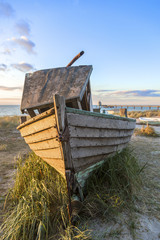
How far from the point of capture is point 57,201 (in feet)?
9.26

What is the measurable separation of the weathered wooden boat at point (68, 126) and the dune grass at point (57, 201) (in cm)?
41

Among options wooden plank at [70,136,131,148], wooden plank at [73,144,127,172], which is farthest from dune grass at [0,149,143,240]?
wooden plank at [70,136,131,148]

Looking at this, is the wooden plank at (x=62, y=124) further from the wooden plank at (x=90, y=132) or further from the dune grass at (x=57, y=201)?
the dune grass at (x=57, y=201)

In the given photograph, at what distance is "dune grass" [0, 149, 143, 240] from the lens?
7.14ft

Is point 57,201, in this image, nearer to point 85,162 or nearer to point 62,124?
point 85,162

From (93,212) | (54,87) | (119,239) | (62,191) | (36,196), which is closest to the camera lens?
(119,239)

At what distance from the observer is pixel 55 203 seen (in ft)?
9.17

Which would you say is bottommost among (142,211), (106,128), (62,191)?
(142,211)

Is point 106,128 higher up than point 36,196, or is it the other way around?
point 106,128

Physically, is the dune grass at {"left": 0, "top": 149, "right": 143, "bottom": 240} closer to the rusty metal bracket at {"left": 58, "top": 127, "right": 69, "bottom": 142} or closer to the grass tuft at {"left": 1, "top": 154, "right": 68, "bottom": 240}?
the grass tuft at {"left": 1, "top": 154, "right": 68, "bottom": 240}

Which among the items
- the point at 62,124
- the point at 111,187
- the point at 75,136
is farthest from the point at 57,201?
the point at 62,124

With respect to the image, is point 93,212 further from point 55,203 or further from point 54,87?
point 54,87

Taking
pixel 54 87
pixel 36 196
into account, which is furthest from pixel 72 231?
pixel 54 87

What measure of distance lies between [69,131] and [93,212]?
158 cm
